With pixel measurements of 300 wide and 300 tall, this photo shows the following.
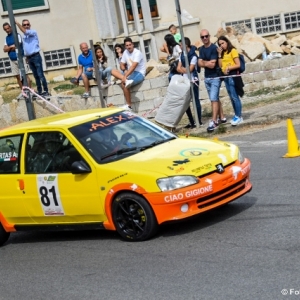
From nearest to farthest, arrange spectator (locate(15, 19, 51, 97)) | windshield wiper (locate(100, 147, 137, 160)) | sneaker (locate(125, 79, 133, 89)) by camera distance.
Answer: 1. windshield wiper (locate(100, 147, 137, 160))
2. sneaker (locate(125, 79, 133, 89))
3. spectator (locate(15, 19, 51, 97))

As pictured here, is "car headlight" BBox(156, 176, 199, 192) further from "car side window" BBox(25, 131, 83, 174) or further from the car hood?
"car side window" BBox(25, 131, 83, 174)

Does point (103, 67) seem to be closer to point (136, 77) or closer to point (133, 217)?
point (136, 77)

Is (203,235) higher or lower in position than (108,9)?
lower

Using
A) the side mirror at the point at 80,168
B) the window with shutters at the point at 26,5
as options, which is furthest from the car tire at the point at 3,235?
the window with shutters at the point at 26,5

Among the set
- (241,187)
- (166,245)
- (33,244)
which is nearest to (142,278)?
(166,245)

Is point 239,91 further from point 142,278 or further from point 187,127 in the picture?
point 142,278

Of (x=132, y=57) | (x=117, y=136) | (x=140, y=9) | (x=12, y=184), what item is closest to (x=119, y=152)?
(x=117, y=136)

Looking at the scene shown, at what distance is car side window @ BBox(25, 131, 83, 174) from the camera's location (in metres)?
9.70

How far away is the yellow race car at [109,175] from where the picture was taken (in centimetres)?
895

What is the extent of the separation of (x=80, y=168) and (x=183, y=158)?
114cm

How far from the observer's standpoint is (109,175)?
9203 mm

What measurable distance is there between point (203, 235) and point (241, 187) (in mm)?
875

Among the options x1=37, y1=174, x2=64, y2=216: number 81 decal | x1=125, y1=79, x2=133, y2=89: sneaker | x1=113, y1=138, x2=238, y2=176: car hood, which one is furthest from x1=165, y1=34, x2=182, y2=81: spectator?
x1=37, y1=174, x2=64, y2=216: number 81 decal

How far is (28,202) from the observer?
991cm
